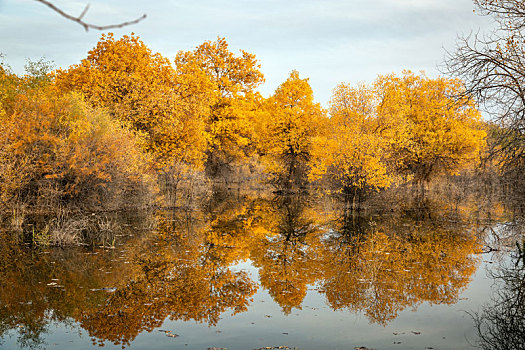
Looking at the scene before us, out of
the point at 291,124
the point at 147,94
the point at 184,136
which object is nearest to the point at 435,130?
the point at 291,124

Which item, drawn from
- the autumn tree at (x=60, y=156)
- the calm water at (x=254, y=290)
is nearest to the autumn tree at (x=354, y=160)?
the calm water at (x=254, y=290)

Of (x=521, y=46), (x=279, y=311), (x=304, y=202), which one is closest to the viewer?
(x=279, y=311)

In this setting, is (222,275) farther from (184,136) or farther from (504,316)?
(184,136)

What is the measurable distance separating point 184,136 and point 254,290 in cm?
1926

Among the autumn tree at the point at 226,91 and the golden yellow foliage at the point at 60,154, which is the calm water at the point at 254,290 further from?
the autumn tree at the point at 226,91

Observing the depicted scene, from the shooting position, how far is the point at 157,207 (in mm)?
23344

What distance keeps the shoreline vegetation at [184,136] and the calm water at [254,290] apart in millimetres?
2620

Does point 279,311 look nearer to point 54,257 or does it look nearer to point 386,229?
point 54,257

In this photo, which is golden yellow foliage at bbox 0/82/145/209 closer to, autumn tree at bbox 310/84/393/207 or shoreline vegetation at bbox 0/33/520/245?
shoreline vegetation at bbox 0/33/520/245

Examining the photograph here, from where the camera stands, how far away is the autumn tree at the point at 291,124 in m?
34.1

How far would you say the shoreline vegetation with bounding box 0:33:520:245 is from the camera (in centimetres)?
1675

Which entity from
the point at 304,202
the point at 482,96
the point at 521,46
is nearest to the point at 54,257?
the point at 482,96

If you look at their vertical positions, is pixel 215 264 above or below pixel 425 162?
below

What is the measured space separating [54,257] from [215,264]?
165 inches
